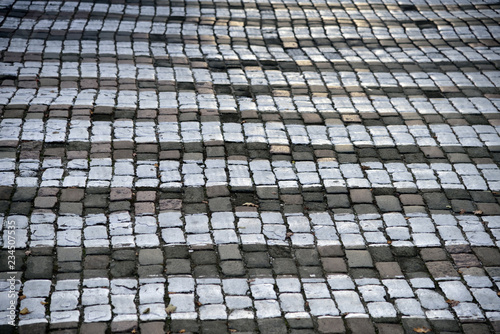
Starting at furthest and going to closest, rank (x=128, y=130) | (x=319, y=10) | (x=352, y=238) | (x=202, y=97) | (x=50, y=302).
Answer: (x=319, y=10), (x=202, y=97), (x=128, y=130), (x=352, y=238), (x=50, y=302)

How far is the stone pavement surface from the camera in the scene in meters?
4.45

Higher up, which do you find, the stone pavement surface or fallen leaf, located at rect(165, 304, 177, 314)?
the stone pavement surface

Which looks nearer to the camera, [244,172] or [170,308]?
[170,308]

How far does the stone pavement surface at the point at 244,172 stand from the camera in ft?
14.6

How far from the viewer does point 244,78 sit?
24.9 feet

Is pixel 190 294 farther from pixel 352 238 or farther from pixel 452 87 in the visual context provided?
pixel 452 87

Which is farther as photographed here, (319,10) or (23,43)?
(319,10)

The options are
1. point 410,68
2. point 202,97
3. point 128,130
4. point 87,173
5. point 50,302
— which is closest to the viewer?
point 50,302

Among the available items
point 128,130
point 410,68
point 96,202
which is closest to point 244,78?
point 128,130

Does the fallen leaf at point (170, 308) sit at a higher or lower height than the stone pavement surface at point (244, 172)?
lower

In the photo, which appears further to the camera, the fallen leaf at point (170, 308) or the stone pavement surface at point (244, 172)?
the stone pavement surface at point (244, 172)

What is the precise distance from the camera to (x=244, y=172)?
19.3ft

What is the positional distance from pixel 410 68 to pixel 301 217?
3.91 meters

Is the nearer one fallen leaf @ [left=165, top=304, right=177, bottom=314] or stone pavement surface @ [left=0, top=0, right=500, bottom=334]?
fallen leaf @ [left=165, top=304, right=177, bottom=314]
